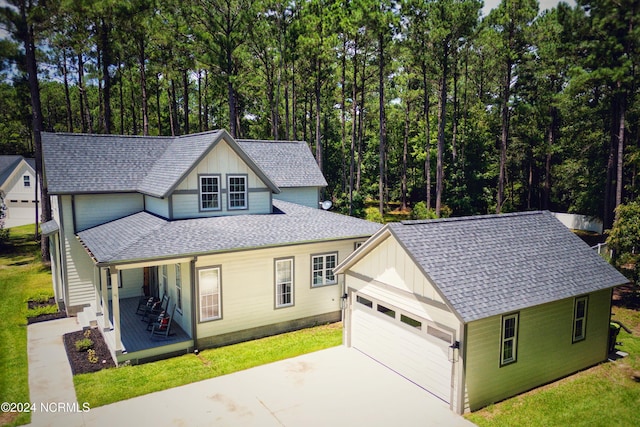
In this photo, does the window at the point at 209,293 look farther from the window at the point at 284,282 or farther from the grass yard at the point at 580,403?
the grass yard at the point at 580,403

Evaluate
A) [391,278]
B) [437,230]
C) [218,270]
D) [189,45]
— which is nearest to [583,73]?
[437,230]

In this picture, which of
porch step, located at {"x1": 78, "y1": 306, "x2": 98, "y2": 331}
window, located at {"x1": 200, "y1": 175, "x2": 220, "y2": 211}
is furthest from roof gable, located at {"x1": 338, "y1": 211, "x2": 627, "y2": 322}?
porch step, located at {"x1": 78, "y1": 306, "x2": 98, "y2": 331}

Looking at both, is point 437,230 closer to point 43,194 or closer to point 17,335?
point 17,335

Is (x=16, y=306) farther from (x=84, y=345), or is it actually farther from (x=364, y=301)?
(x=364, y=301)

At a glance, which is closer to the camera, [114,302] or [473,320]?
[473,320]

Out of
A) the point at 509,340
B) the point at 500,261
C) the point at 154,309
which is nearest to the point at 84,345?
the point at 154,309

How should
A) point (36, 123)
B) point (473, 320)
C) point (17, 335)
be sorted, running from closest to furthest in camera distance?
point (473, 320) → point (17, 335) → point (36, 123)

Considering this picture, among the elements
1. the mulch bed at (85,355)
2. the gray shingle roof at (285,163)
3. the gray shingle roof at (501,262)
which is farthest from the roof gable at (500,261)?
the gray shingle roof at (285,163)
